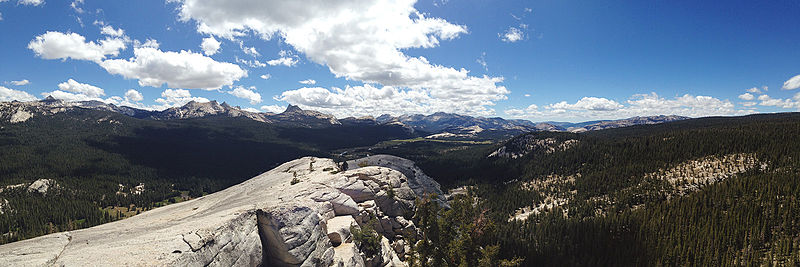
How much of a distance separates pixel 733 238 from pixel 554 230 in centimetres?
4123

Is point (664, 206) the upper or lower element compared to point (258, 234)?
lower

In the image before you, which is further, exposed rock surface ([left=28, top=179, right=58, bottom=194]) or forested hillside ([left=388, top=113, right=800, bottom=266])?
exposed rock surface ([left=28, top=179, right=58, bottom=194])

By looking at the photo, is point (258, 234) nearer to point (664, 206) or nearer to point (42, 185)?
point (664, 206)

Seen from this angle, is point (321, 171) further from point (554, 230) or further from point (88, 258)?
point (554, 230)

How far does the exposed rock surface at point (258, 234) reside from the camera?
22.5 meters

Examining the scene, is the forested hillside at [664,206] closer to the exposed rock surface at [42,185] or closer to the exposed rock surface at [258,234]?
the exposed rock surface at [258,234]

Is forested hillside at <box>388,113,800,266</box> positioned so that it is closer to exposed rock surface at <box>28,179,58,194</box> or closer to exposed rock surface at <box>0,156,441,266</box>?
exposed rock surface at <box>0,156,441,266</box>

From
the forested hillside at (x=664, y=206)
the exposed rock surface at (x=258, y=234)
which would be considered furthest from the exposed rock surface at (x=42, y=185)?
the forested hillside at (x=664, y=206)

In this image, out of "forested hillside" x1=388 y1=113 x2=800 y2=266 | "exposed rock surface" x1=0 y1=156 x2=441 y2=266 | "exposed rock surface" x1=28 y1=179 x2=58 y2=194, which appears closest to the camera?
"exposed rock surface" x1=0 y1=156 x2=441 y2=266

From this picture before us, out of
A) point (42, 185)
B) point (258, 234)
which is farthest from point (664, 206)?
point (42, 185)

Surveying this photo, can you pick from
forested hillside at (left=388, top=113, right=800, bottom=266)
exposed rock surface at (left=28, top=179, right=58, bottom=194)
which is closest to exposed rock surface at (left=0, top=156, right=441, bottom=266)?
forested hillside at (left=388, top=113, right=800, bottom=266)

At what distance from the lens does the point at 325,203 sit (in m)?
43.0

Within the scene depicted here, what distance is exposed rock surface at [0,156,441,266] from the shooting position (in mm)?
22453

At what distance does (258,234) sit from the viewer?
32.7 metres
